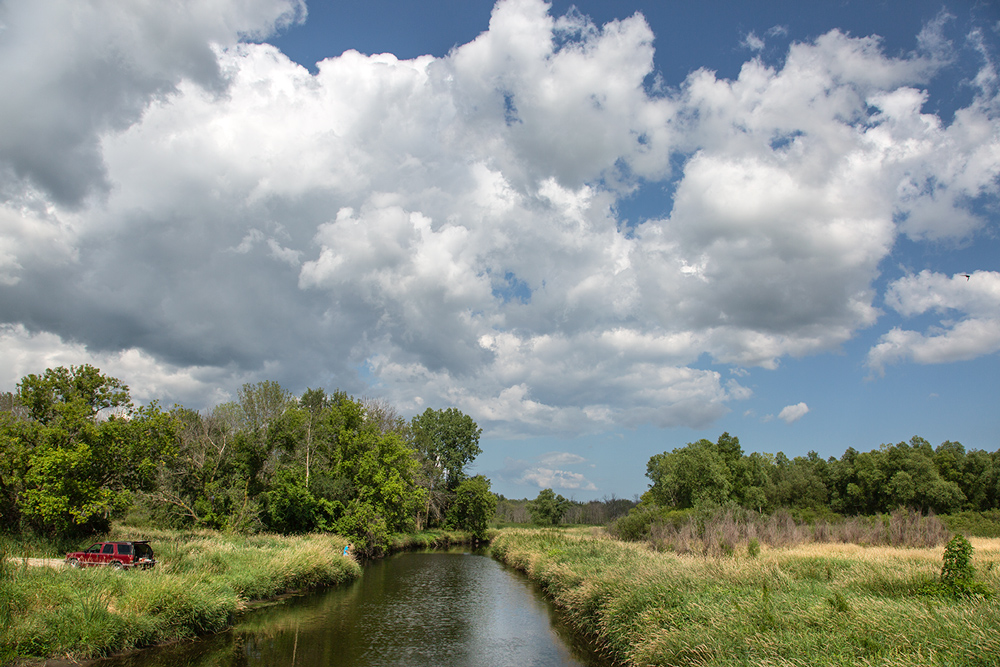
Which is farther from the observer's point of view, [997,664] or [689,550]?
[689,550]

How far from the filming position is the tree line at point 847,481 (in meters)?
61.9

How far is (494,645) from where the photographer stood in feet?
62.7

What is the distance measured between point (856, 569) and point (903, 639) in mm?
10615

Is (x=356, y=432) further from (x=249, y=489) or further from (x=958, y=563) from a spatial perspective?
(x=958, y=563)

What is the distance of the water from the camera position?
16.2 metres

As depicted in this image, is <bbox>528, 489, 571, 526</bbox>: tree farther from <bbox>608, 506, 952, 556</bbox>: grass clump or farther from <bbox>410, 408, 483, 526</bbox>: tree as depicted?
<bbox>608, 506, 952, 556</bbox>: grass clump

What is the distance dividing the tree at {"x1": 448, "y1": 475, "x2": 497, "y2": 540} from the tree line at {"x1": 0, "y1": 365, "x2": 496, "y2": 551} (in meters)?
16.4

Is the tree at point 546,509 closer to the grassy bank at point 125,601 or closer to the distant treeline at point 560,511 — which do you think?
the distant treeline at point 560,511

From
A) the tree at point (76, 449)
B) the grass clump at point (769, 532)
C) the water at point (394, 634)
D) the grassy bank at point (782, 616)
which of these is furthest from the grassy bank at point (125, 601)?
the grass clump at point (769, 532)

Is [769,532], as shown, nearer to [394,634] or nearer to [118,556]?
[394,634]

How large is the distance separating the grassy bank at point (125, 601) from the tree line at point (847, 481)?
48.1 m

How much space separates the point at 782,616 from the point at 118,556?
24.1 metres

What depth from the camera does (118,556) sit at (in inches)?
834

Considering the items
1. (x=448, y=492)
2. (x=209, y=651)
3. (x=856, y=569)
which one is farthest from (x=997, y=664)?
(x=448, y=492)
